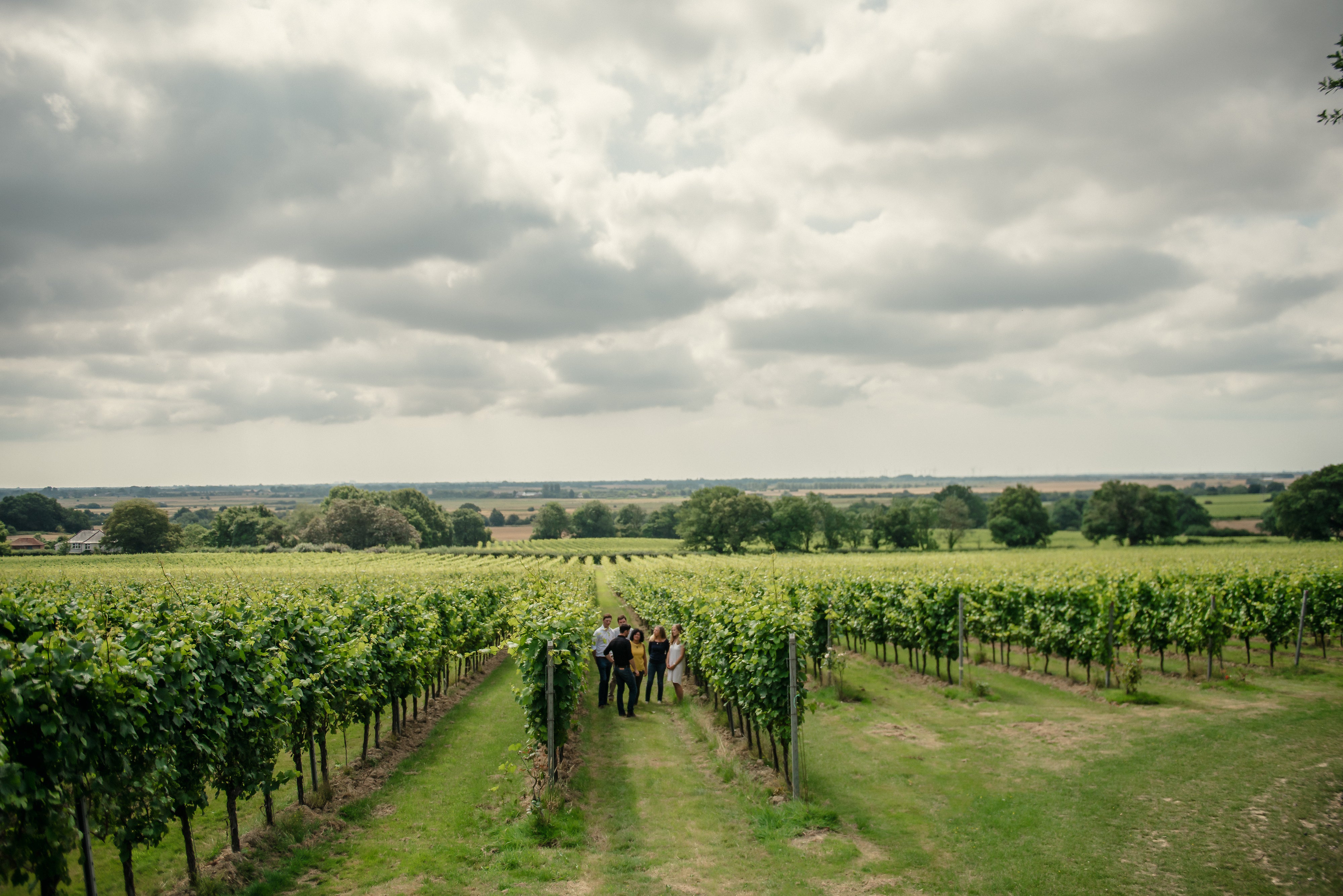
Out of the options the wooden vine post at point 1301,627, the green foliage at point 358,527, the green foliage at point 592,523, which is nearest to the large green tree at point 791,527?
the green foliage at point 592,523

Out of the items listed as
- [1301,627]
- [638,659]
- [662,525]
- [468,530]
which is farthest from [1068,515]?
[638,659]

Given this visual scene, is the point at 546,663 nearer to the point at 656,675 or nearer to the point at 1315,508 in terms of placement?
the point at 656,675

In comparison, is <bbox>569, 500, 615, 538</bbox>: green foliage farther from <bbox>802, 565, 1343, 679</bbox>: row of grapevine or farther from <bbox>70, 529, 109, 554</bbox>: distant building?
<bbox>802, 565, 1343, 679</bbox>: row of grapevine

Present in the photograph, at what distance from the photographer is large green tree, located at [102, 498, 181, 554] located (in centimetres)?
7288

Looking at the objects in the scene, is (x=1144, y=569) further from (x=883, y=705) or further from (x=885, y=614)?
(x=883, y=705)

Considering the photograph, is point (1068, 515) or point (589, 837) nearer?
point (589, 837)

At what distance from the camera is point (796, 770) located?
9273mm

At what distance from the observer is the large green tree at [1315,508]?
70500 mm

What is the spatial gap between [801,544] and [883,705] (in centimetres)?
8272

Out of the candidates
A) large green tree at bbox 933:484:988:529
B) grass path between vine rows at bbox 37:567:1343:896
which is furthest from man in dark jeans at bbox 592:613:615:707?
large green tree at bbox 933:484:988:529

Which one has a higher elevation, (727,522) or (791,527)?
(727,522)

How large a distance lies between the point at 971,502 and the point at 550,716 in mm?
147407

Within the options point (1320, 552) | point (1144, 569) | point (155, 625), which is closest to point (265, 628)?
point (155, 625)

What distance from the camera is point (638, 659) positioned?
1627 cm
